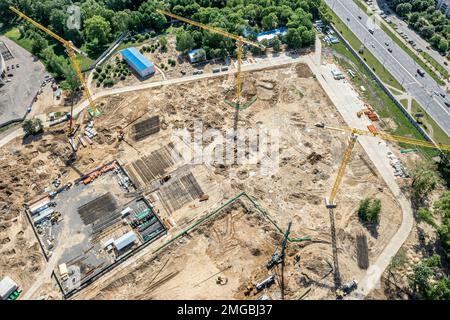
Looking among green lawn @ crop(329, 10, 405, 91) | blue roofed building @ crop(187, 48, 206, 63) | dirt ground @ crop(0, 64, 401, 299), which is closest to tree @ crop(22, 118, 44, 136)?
dirt ground @ crop(0, 64, 401, 299)

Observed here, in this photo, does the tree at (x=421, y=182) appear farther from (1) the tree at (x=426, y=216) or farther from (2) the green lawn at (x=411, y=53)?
(2) the green lawn at (x=411, y=53)

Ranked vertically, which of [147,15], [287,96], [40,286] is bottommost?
[40,286]

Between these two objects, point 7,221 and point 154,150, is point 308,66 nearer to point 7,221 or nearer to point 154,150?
point 154,150

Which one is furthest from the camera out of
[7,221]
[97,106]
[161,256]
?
[97,106]

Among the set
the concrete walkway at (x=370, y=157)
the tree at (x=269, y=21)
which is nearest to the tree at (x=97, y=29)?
the tree at (x=269, y=21)

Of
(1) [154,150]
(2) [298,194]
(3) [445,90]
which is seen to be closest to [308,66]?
(3) [445,90]

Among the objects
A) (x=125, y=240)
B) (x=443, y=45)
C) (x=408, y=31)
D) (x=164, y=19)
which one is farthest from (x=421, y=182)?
(x=164, y=19)
